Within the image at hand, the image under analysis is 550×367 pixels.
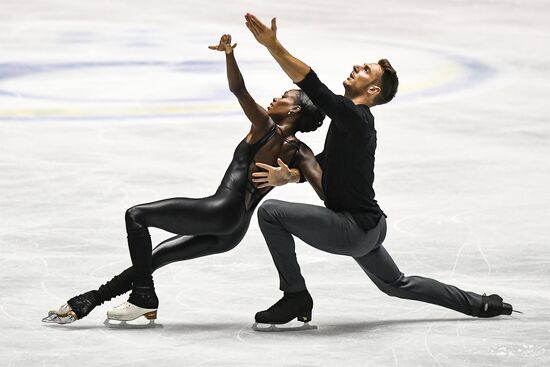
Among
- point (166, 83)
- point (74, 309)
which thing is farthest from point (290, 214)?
point (166, 83)

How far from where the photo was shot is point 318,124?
6.79 metres

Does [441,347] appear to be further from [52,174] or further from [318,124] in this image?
[52,174]

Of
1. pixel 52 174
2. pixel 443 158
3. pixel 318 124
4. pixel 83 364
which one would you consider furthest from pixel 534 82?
pixel 83 364

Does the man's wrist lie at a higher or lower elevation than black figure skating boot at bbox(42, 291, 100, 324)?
higher

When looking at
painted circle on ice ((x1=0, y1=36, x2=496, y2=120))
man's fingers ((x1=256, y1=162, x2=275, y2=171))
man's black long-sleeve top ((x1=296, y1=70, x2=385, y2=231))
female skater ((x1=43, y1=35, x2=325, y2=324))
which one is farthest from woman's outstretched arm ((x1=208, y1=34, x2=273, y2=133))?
painted circle on ice ((x1=0, y1=36, x2=496, y2=120))

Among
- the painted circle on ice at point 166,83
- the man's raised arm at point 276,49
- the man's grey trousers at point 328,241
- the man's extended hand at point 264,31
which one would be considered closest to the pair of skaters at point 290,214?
the man's grey trousers at point 328,241

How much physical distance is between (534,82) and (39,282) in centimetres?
855

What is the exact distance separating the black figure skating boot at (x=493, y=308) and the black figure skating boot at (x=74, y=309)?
6.20 ft

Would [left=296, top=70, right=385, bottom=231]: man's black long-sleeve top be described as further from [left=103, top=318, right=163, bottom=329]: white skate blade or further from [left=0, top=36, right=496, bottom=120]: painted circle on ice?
[left=0, top=36, right=496, bottom=120]: painted circle on ice

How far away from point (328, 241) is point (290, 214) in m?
0.22

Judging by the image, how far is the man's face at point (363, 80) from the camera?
6512 millimetres

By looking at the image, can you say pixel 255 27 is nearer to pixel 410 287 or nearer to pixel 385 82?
pixel 385 82

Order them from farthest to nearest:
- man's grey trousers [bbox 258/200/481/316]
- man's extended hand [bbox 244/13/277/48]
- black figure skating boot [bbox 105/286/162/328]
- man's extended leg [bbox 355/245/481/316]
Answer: man's extended leg [bbox 355/245/481/316] < black figure skating boot [bbox 105/286/162/328] < man's grey trousers [bbox 258/200/481/316] < man's extended hand [bbox 244/13/277/48]

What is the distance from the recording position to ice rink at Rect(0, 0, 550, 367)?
6.38 metres
